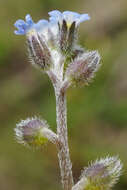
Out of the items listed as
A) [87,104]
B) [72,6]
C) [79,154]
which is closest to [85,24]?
[72,6]

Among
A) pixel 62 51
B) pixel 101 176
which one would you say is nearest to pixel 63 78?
pixel 62 51

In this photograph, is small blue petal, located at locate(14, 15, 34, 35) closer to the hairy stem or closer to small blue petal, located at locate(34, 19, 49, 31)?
small blue petal, located at locate(34, 19, 49, 31)

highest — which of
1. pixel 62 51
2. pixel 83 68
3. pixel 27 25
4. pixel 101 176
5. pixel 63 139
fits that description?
pixel 27 25

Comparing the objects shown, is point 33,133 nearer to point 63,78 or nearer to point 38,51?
point 63,78

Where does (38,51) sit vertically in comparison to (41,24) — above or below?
below

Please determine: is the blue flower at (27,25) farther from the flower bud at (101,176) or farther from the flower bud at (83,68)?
the flower bud at (101,176)

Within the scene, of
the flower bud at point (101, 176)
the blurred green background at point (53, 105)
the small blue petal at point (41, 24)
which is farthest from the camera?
the blurred green background at point (53, 105)

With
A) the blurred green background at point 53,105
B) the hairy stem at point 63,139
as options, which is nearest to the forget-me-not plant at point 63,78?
the hairy stem at point 63,139

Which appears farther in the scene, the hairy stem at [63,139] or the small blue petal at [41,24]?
the small blue petal at [41,24]
